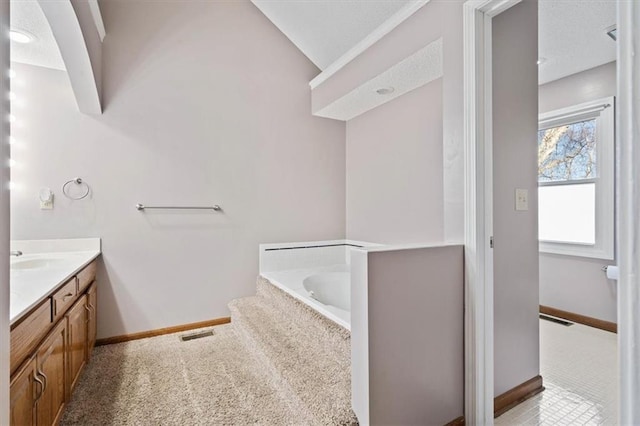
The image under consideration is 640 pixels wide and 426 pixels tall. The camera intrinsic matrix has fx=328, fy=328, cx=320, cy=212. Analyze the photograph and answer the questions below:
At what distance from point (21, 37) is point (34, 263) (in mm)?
1389

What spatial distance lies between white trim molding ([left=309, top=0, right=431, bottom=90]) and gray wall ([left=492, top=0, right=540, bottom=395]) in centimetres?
55

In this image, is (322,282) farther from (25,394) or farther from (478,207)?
(25,394)

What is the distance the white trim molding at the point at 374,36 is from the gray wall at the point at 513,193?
0.55 m

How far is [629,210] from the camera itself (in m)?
0.46

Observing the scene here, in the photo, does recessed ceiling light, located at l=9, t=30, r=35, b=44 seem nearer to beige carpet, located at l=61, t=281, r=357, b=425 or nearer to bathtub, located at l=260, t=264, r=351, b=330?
beige carpet, located at l=61, t=281, r=357, b=425

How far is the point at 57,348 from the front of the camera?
1465 millimetres

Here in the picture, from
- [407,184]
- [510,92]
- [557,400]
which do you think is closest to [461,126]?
[510,92]

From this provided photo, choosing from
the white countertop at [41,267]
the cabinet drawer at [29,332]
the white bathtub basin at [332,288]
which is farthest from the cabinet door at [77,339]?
the white bathtub basin at [332,288]

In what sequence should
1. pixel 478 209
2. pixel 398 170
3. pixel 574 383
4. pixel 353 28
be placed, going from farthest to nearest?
pixel 398 170
pixel 353 28
pixel 574 383
pixel 478 209

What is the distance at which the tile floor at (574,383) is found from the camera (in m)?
1.68

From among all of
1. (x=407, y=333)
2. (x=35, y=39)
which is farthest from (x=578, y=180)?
(x=35, y=39)

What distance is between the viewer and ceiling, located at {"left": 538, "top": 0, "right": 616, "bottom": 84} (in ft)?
6.98

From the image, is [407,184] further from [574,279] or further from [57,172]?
[57,172]

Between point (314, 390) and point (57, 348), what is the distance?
119 centimetres
